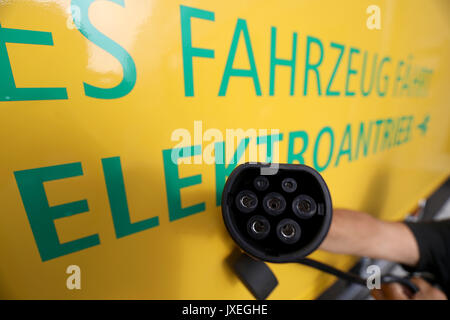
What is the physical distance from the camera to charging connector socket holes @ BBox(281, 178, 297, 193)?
0.87 feet

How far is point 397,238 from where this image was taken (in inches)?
24.1

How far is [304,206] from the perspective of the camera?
27cm

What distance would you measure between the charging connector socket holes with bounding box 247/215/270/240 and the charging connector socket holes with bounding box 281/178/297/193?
1.8 inches

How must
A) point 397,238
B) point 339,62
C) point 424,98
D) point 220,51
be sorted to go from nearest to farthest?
point 220,51 < point 339,62 < point 397,238 < point 424,98

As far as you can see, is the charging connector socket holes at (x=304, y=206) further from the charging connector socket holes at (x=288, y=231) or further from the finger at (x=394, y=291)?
the finger at (x=394, y=291)

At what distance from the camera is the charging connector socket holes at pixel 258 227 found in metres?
0.26

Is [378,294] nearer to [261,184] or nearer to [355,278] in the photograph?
[355,278]

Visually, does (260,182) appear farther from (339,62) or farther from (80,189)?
(339,62)

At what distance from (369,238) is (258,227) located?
0.47 m

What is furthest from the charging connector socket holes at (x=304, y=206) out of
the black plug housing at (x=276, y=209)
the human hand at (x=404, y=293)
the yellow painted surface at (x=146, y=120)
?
the human hand at (x=404, y=293)

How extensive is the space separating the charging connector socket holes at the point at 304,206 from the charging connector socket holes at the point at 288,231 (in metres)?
0.01

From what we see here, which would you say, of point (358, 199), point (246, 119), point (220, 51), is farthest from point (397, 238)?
point (220, 51)
